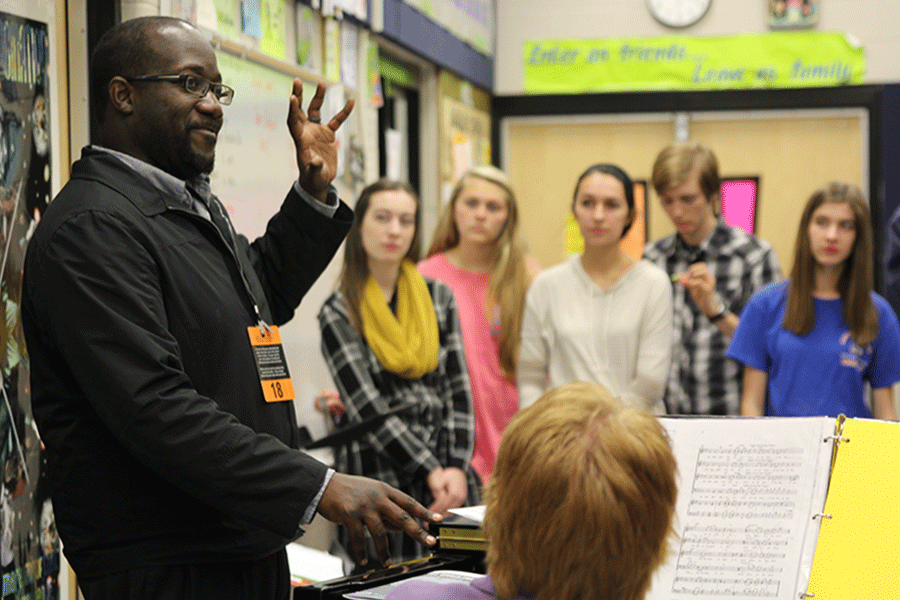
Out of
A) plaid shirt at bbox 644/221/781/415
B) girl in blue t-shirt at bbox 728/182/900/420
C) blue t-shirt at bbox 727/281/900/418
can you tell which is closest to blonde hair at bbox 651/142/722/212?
plaid shirt at bbox 644/221/781/415

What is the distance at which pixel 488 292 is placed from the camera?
316cm

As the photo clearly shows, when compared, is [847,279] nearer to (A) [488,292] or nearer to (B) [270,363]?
(A) [488,292]

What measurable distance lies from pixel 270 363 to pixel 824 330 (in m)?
1.66

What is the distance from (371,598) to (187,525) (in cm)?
27

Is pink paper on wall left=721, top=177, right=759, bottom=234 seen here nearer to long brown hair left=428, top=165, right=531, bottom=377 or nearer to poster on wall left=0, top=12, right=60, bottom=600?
long brown hair left=428, top=165, right=531, bottom=377

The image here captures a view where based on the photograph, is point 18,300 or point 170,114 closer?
point 170,114

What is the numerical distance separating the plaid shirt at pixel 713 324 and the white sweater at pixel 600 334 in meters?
0.17

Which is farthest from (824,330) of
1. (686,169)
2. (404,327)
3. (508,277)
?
(404,327)

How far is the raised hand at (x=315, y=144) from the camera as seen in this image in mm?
1634

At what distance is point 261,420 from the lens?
56.4 inches

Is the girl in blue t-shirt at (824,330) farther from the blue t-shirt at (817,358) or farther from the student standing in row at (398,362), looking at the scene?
the student standing in row at (398,362)

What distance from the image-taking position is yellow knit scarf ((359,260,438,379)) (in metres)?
2.70

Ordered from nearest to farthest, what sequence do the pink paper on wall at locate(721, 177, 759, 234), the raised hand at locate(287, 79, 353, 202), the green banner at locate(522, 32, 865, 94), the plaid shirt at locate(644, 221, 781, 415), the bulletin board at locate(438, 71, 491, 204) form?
the raised hand at locate(287, 79, 353, 202), the plaid shirt at locate(644, 221, 781, 415), the bulletin board at locate(438, 71, 491, 204), the green banner at locate(522, 32, 865, 94), the pink paper on wall at locate(721, 177, 759, 234)

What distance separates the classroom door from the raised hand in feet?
14.3
